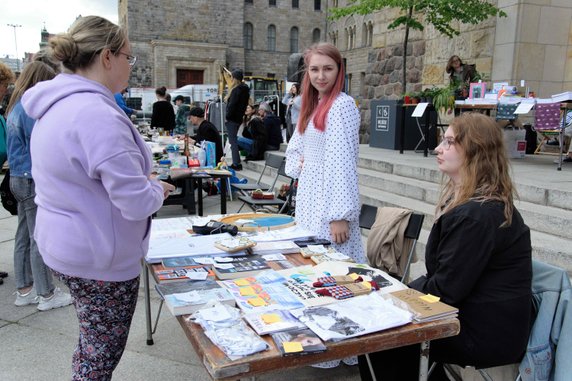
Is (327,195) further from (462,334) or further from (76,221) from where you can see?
(76,221)

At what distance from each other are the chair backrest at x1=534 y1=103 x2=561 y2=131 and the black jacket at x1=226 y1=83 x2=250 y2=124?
16.2 feet

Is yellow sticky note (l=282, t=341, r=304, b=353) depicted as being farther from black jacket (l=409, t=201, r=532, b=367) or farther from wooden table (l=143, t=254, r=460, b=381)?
black jacket (l=409, t=201, r=532, b=367)

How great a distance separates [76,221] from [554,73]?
9.30 metres

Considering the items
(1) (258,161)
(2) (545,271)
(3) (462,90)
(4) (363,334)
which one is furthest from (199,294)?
(1) (258,161)

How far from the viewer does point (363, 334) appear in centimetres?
150

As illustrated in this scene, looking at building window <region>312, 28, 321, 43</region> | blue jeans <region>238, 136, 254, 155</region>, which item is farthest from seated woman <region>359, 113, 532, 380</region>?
building window <region>312, 28, 321, 43</region>

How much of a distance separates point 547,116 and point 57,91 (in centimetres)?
592

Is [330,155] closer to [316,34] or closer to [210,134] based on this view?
[210,134]

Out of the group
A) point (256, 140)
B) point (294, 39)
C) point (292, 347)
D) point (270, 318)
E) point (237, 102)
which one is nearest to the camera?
point (292, 347)

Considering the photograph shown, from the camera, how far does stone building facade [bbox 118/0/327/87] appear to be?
115 ft

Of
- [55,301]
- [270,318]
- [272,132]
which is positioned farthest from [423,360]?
[272,132]

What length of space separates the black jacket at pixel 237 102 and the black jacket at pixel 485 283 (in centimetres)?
730

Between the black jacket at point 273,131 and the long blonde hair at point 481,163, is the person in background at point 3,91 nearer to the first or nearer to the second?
the long blonde hair at point 481,163

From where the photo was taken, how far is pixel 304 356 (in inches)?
55.5
